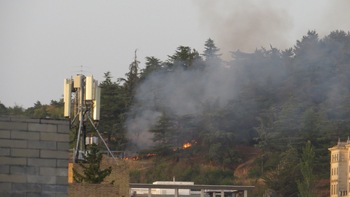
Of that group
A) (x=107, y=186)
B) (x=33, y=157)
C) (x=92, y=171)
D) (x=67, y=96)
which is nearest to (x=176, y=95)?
(x=67, y=96)

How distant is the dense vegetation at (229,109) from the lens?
164750 millimetres

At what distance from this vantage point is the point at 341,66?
18162cm

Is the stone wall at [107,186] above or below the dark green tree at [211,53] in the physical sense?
below

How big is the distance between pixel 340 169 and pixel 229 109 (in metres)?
30.1

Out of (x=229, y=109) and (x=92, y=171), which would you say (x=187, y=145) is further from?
(x=92, y=171)

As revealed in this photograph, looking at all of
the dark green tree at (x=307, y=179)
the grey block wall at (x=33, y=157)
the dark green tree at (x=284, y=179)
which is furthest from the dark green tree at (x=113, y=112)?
the grey block wall at (x=33, y=157)

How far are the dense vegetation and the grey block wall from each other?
397ft

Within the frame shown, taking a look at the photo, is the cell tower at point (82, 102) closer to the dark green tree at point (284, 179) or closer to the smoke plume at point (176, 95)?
the dark green tree at point (284, 179)

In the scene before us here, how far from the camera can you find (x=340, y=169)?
151500 millimetres

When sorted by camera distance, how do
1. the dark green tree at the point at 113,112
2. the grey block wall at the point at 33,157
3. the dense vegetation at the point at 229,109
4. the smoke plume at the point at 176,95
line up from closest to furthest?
the grey block wall at the point at 33,157, the dense vegetation at the point at 229,109, the dark green tree at the point at 113,112, the smoke plume at the point at 176,95

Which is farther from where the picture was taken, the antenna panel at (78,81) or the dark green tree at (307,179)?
the dark green tree at (307,179)

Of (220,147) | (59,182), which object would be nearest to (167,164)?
(220,147)

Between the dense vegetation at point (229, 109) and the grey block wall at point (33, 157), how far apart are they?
397 feet

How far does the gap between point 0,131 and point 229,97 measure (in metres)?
154
